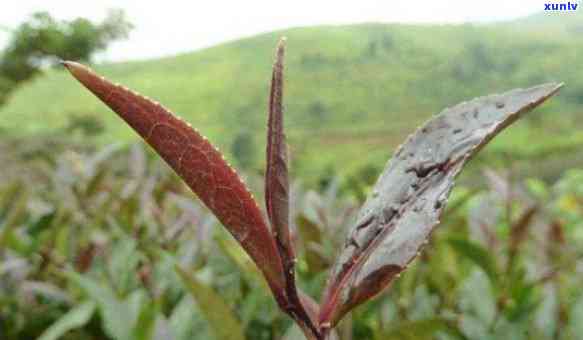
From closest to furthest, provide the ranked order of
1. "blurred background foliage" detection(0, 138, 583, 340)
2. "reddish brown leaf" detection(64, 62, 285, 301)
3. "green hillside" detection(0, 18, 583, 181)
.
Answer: "reddish brown leaf" detection(64, 62, 285, 301) < "blurred background foliage" detection(0, 138, 583, 340) < "green hillside" detection(0, 18, 583, 181)

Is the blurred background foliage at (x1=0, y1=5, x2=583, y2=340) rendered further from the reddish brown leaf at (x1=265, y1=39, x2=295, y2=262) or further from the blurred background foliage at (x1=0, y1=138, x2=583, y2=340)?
the reddish brown leaf at (x1=265, y1=39, x2=295, y2=262)

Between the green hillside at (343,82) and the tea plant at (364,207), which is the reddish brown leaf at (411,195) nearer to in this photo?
the tea plant at (364,207)

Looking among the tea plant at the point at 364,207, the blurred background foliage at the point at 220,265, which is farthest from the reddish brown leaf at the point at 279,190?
the blurred background foliage at the point at 220,265

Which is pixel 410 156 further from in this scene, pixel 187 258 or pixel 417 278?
pixel 417 278

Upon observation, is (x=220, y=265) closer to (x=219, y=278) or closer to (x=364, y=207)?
(x=219, y=278)

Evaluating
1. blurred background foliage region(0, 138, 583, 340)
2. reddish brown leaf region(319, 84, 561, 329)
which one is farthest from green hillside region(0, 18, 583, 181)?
reddish brown leaf region(319, 84, 561, 329)

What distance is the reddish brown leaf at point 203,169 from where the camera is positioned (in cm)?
46

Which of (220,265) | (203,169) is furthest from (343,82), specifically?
(203,169)

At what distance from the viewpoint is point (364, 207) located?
0.58 meters

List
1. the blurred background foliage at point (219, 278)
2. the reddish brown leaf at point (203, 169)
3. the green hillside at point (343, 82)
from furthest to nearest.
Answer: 1. the green hillside at point (343, 82)
2. the blurred background foliage at point (219, 278)
3. the reddish brown leaf at point (203, 169)

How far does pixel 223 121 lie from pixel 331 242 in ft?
105

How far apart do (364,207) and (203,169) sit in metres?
0.14

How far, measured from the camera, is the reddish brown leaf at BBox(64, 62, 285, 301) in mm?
457

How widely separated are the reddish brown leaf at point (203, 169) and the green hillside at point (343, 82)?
92.1 ft
